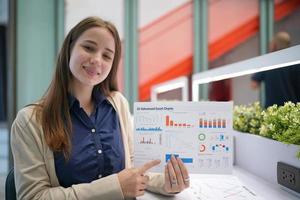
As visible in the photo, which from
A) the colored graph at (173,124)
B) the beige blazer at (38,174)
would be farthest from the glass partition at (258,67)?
the beige blazer at (38,174)

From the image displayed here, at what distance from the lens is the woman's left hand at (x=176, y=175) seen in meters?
1.17

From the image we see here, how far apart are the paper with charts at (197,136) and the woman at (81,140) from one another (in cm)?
5

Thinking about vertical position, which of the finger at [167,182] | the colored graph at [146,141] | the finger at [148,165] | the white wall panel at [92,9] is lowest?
the finger at [167,182]

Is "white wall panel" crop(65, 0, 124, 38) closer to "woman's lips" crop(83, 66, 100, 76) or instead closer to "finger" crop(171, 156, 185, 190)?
"woman's lips" crop(83, 66, 100, 76)

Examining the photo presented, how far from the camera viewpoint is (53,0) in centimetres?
401

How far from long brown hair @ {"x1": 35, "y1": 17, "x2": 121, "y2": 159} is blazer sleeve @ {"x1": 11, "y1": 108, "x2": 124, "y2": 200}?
50 mm

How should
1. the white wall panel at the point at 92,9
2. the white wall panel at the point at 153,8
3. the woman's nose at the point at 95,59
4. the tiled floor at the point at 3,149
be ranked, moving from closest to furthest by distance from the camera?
the woman's nose at the point at 95,59 < the tiled floor at the point at 3,149 < the white wall panel at the point at 92,9 < the white wall panel at the point at 153,8

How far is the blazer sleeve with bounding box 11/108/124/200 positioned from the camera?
1.10 m

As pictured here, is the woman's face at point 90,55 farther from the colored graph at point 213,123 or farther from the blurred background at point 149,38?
the blurred background at point 149,38

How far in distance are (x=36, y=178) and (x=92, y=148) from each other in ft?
0.79

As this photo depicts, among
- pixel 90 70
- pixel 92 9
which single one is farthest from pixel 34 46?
pixel 90 70

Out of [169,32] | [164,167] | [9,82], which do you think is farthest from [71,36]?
[169,32]

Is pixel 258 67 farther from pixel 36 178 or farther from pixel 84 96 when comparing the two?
pixel 36 178

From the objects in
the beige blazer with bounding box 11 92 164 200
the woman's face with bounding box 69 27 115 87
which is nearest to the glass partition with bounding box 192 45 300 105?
the woman's face with bounding box 69 27 115 87
